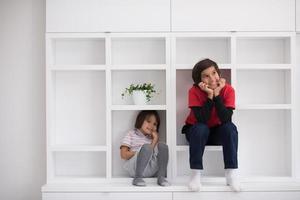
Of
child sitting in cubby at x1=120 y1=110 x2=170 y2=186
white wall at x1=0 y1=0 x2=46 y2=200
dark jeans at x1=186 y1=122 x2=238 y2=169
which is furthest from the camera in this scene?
white wall at x1=0 y1=0 x2=46 y2=200

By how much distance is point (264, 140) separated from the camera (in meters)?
3.03

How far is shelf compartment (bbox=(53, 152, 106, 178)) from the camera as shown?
9.89 ft

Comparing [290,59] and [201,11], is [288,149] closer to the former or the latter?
[290,59]

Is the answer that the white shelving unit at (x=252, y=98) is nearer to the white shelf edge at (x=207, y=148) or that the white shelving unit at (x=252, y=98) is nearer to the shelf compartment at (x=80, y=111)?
the white shelf edge at (x=207, y=148)

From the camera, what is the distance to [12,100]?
3.02m

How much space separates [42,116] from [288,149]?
1.82m

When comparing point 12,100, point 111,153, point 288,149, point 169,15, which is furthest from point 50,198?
point 288,149

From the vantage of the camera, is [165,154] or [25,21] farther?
[25,21]

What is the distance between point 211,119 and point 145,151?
51 cm

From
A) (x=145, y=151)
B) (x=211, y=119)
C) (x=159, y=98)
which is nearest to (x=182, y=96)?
(x=159, y=98)

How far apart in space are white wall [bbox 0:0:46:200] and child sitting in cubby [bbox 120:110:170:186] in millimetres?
645

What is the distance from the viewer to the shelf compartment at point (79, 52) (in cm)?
302

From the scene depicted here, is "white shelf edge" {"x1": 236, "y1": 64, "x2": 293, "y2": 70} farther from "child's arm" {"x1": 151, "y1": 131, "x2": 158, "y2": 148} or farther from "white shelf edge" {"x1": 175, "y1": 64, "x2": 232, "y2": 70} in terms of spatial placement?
"child's arm" {"x1": 151, "y1": 131, "x2": 158, "y2": 148}

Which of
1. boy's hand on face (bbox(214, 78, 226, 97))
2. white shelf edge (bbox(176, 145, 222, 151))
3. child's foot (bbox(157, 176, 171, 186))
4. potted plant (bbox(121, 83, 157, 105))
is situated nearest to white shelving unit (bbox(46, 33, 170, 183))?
potted plant (bbox(121, 83, 157, 105))
